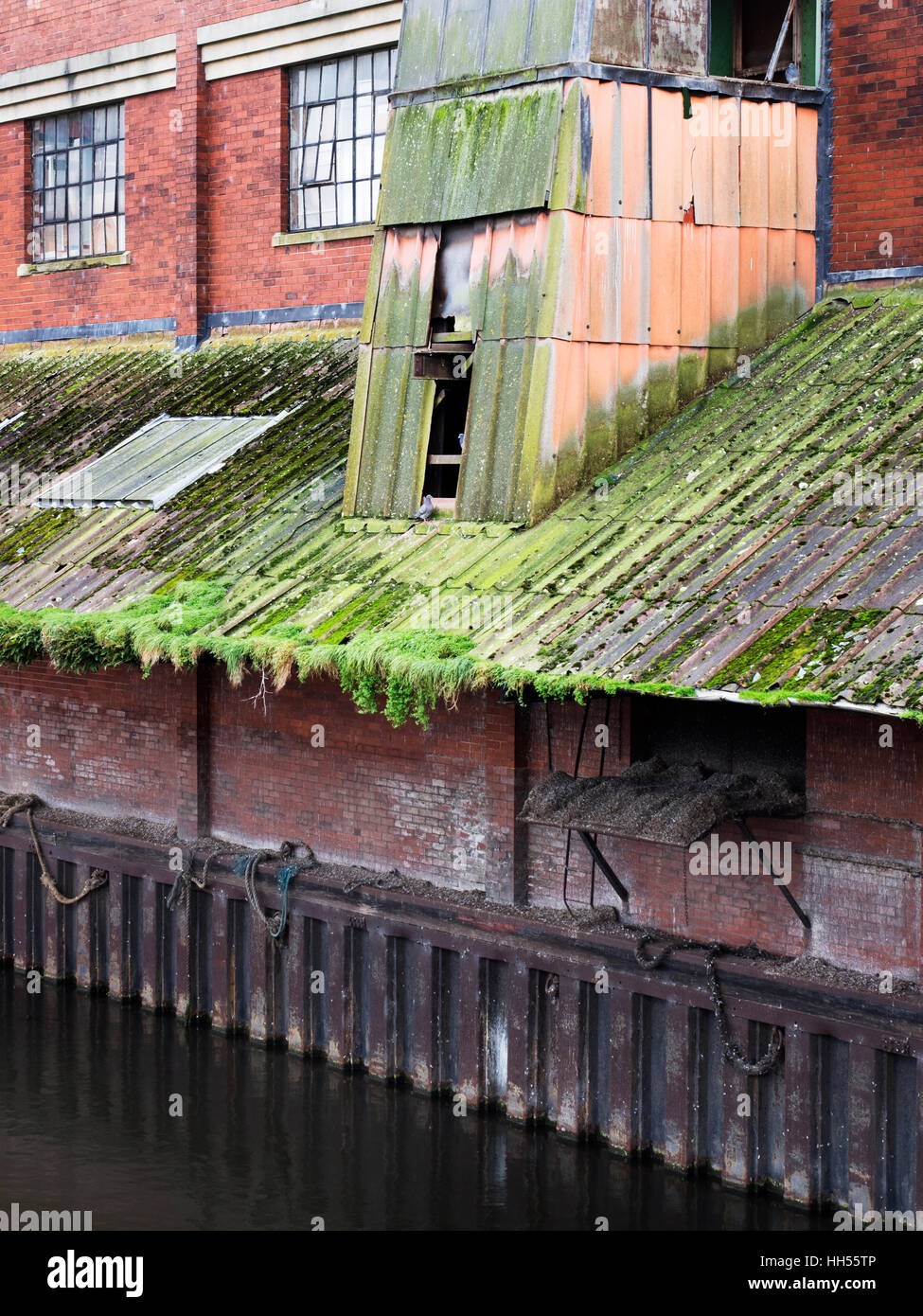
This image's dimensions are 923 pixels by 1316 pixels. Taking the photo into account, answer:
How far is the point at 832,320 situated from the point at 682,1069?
20.0ft

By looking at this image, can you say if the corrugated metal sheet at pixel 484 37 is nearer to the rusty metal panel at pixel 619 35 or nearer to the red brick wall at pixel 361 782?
the rusty metal panel at pixel 619 35

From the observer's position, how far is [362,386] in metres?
15.1

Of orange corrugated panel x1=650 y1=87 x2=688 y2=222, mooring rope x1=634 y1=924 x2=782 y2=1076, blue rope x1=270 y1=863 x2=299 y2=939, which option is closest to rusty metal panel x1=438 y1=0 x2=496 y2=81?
orange corrugated panel x1=650 y1=87 x2=688 y2=222

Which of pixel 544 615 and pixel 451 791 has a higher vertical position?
pixel 544 615

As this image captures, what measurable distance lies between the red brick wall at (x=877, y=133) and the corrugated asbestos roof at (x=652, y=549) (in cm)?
47

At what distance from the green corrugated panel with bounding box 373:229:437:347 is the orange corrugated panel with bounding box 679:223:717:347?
2.04 metres

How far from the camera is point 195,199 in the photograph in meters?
20.2

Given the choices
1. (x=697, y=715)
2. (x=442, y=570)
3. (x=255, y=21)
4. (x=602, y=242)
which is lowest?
(x=697, y=715)

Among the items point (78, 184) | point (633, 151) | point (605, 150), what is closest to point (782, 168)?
point (633, 151)

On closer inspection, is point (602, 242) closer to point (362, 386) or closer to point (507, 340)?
point (507, 340)

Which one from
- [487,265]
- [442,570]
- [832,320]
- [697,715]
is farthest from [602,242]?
[697,715]

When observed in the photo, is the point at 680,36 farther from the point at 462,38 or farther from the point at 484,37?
the point at 462,38

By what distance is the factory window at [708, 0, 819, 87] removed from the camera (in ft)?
48.4

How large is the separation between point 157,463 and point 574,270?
5565 millimetres
